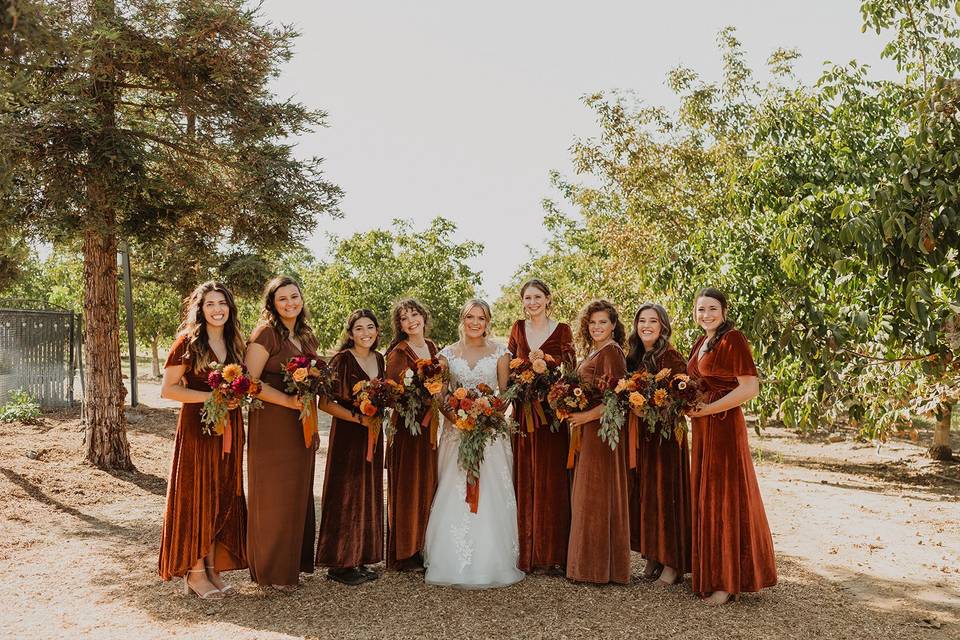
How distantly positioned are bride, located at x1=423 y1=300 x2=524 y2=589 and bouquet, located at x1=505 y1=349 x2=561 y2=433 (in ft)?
0.91

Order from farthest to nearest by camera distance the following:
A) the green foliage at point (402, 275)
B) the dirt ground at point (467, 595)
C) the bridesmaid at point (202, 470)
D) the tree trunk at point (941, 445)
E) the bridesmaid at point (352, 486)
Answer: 1. the green foliage at point (402, 275)
2. the tree trunk at point (941, 445)
3. the bridesmaid at point (352, 486)
4. the bridesmaid at point (202, 470)
5. the dirt ground at point (467, 595)

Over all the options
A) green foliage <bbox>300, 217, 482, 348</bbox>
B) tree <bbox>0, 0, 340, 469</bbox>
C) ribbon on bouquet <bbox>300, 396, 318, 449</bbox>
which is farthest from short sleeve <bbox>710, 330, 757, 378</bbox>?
green foliage <bbox>300, 217, 482, 348</bbox>

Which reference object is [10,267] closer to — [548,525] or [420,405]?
[420,405]

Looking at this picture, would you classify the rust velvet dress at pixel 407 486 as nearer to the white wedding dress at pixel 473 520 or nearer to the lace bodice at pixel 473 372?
the white wedding dress at pixel 473 520

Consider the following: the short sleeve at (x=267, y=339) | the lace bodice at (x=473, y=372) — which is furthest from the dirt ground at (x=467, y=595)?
the short sleeve at (x=267, y=339)

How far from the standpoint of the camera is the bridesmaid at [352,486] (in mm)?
6156

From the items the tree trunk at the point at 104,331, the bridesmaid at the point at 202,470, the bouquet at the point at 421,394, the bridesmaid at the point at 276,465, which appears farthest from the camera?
the tree trunk at the point at 104,331

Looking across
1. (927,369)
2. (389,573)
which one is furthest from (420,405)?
(927,369)

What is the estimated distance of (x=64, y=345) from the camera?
1703 cm

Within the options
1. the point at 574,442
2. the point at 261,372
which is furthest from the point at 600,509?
the point at 261,372

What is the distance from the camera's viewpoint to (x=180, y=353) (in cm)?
566

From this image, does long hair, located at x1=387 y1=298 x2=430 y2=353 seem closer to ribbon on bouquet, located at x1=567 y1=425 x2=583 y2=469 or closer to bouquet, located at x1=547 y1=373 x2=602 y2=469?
bouquet, located at x1=547 y1=373 x2=602 y2=469

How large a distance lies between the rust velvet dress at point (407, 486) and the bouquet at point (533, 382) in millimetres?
817

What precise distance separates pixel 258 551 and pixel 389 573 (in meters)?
1.12
